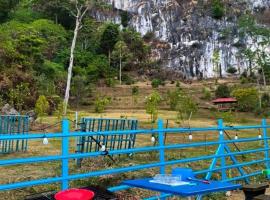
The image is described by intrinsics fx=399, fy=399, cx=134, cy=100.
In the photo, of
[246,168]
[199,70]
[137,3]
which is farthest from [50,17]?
[246,168]

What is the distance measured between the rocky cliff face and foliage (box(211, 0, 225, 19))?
2.54ft

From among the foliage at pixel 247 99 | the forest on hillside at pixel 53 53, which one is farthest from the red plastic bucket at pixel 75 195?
the foliage at pixel 247 99

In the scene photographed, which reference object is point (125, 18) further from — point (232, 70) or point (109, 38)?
point (232, 70)

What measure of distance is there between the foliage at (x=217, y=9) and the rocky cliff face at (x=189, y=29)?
78cm

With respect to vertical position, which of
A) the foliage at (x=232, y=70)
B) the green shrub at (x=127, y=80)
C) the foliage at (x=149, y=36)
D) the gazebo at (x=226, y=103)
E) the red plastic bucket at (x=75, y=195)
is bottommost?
the red plastic bucket at (x=75, y=195)

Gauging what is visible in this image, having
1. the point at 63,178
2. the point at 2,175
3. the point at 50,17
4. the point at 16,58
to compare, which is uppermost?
the point at 50,17

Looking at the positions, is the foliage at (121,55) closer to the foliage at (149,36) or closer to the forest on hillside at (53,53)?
the forest on hillside at (53,53)

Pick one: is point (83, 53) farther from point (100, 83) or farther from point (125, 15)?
point (125, 15)

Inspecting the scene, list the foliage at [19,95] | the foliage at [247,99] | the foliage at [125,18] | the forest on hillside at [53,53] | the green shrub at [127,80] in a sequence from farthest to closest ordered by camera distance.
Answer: the foliage at [125,18], the green shrub at [127,80], the foliage at [247,99], the forest on hillside at [53,53], the foliage at [19,95]

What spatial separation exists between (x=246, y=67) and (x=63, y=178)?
177 ft

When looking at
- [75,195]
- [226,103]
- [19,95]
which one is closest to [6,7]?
[226,103]

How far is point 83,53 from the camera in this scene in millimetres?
47344

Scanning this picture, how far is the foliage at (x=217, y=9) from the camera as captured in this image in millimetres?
61844

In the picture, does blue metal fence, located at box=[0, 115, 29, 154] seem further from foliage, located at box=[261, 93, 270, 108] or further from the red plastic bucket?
foliage, located at box=[261, 93, 270, 108]
